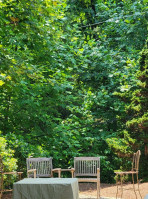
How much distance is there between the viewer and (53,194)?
575 centimetres

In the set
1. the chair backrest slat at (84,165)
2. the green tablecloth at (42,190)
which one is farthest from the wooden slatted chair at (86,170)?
the green tablecloth at (42,190)

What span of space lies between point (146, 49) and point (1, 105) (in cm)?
422

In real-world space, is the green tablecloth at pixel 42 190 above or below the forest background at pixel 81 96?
below

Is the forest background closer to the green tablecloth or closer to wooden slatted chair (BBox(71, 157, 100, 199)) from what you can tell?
wooden slatted chair (BBox(71, 157, 100, 199))

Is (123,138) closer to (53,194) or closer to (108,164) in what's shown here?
(108,164)

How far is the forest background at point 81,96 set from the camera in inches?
408

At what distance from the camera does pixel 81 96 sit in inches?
514

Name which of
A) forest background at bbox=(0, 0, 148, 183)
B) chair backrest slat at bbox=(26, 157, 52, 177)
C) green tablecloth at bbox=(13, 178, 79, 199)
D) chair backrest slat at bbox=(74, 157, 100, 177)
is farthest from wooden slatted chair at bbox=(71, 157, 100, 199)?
green tablecloth at bbox=(13, 178, 79, 199)

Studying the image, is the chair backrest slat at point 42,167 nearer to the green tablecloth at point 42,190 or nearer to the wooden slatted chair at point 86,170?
the wooden slatted chair at point 86,170

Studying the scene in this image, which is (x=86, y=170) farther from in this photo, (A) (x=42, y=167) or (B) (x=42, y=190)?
(B) (x=42, y=190)

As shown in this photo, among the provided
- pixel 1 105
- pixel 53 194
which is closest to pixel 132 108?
pixel 1 105

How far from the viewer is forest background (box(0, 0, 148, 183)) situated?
34.0ft

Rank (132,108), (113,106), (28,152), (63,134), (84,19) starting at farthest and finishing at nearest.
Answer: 1. (84,19)
2. (113,106)
3. (63,134)
4. (132,108)
5. (28,152)

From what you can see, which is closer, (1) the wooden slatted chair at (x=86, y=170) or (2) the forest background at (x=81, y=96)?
(1) the wooden slatted chair at (x=86, y=170)
